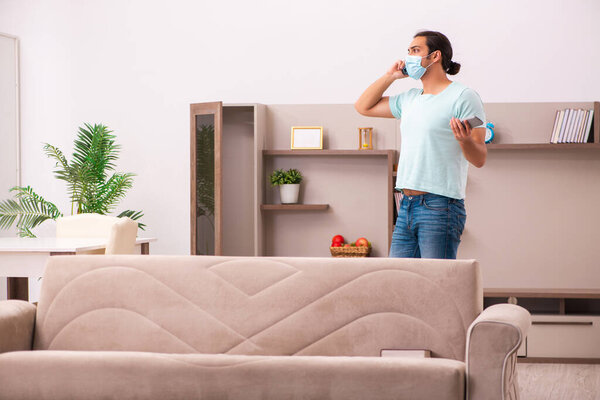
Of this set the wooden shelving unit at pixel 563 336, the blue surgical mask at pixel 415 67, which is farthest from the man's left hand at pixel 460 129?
the wooden shelving unit at pixel 563 336

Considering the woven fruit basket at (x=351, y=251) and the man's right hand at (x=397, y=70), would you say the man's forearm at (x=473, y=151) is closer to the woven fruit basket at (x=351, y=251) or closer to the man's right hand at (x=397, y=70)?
the man's right hand at (x=397, y=70)

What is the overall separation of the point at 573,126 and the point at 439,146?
268cm

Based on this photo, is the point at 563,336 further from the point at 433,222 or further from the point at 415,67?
the point at 415,67

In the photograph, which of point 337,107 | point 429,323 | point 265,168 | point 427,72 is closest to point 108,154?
point 265,168

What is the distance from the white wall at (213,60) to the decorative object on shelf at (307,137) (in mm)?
480

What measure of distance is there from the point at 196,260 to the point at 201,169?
2.70m

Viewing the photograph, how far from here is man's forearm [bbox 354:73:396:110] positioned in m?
2.90

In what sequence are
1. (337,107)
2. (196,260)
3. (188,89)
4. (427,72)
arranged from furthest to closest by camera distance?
1. (188,89)
2. (337,107)
3. (427,72)
4. (196,260)

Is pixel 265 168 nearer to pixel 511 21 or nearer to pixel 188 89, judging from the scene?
pixel 188 89

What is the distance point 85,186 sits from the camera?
5508 millimetres

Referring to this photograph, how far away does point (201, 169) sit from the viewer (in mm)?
5184

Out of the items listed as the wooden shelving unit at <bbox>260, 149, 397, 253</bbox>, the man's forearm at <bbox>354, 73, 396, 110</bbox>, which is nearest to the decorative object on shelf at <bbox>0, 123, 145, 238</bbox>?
the wooden shelving unit at <bbox>260, 149, 397, 253</bbox>

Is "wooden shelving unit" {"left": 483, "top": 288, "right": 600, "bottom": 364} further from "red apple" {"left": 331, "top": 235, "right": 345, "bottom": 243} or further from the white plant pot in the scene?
the white plant pot

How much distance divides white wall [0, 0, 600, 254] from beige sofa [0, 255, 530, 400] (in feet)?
11.0
